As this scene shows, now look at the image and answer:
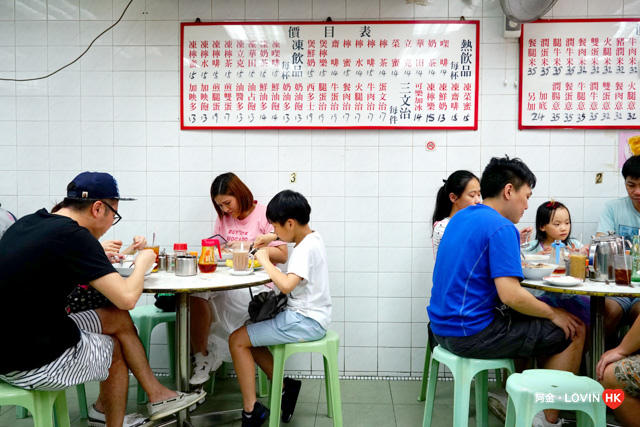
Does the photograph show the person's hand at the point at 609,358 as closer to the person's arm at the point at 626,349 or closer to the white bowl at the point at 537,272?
the person's arm at the point at 626,349

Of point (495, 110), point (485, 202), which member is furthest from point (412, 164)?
point (485, 202)

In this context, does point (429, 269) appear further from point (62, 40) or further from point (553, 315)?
point (62, 40)

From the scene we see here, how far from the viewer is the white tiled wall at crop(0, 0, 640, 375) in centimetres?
347

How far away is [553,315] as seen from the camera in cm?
223

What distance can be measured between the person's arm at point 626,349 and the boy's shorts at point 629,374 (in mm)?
34

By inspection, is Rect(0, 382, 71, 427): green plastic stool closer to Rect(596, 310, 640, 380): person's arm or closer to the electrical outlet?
Rect(596, 310, 640, 380): person's arm

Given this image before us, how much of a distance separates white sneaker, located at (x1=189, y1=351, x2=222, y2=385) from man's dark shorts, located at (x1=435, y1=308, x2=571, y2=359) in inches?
57.1

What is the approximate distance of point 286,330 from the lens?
2.44 meters

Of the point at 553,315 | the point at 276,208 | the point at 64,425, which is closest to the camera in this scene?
the point at 64,425

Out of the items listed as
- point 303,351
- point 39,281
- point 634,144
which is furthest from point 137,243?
point 634,144

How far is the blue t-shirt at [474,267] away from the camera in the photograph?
2119 millimetres

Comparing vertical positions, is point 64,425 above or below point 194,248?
below

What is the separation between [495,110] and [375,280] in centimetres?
150

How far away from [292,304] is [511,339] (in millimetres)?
1062
